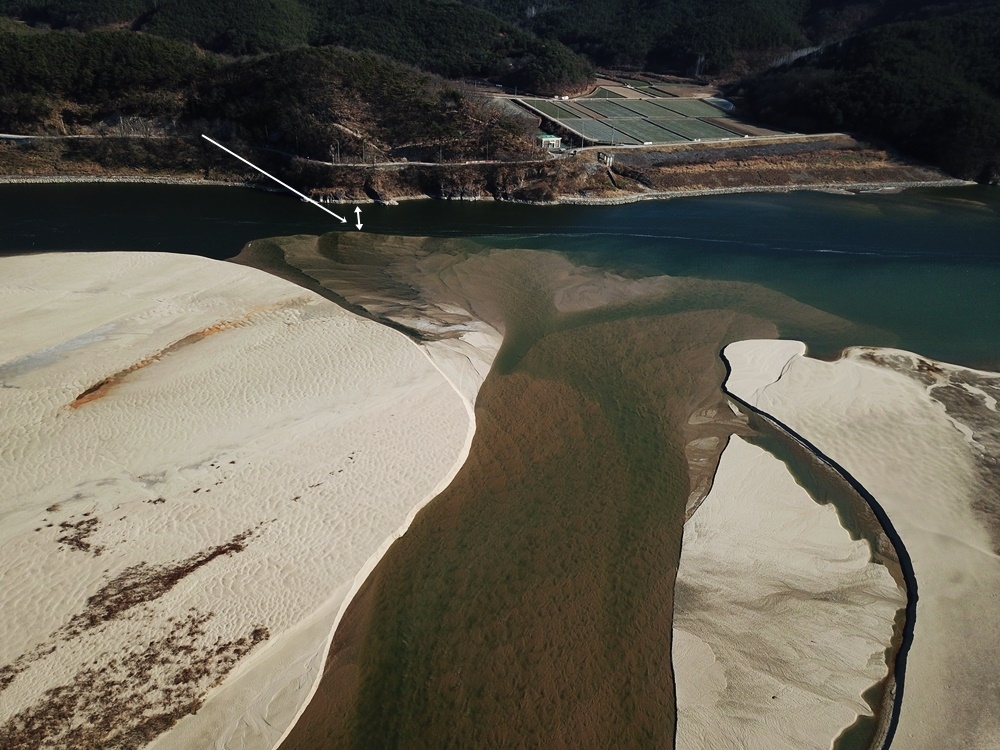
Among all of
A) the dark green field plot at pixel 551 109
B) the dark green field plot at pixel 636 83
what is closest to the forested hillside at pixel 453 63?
the dark green field plot at pixel 551 109

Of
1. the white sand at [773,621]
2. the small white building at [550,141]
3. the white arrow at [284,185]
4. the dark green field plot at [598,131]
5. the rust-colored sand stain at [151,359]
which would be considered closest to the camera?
the white sand at [773,621]

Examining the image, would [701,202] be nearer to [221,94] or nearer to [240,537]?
[221,94]

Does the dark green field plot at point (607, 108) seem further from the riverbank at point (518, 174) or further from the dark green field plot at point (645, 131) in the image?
the riverbank at point (518, 174)

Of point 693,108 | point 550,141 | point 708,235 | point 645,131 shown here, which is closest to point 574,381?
point 708,235

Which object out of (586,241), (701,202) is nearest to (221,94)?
(586,241)

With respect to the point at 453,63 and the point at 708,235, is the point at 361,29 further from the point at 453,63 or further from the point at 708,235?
the point at 708,235

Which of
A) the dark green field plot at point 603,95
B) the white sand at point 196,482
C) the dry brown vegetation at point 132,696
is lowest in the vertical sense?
the dry brown vegetation at point 132,696
